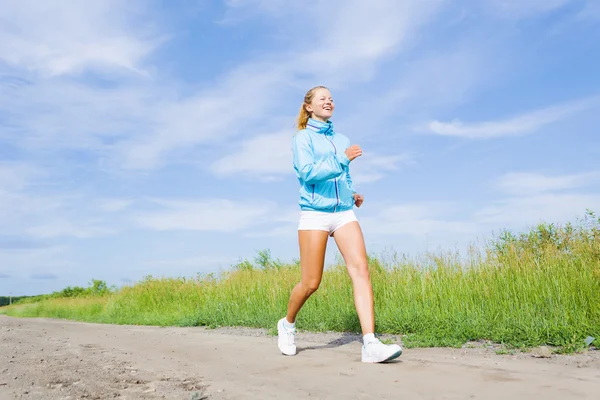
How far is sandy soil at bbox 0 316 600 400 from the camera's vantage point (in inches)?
154

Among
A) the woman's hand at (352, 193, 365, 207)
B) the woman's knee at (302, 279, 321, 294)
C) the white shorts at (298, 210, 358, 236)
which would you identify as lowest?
the woman's knee at (302, 279, 321, 294)

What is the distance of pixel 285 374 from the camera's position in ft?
15.1

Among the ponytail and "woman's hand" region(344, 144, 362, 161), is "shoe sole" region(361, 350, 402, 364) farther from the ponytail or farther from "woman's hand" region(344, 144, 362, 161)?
the ponytail

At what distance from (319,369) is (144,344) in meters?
3.27

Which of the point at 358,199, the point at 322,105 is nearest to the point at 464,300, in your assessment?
the point at 358,199

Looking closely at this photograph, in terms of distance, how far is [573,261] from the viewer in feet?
25.6

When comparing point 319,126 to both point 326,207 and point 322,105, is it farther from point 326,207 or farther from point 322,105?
point 326,207

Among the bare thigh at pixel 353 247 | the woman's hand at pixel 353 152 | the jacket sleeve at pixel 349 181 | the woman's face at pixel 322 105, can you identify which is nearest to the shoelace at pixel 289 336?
the bare thigh at pixel 353 247

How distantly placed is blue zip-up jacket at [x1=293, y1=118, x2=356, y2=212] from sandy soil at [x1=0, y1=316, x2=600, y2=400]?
4.99 ft

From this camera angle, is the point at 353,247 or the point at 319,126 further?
the point at 319,126

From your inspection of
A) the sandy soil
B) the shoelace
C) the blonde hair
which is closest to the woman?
the blonde hair

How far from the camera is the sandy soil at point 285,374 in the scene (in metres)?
3.91

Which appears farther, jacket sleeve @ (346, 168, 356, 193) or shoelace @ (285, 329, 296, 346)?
shoelace @ (285, 329, 296, 346)

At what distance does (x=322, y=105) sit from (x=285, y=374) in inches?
102
